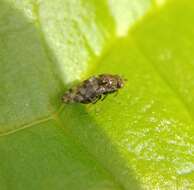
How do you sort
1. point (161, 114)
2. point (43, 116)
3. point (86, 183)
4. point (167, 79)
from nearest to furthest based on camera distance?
point (86, 183)
point (43, 116)
point (161, 114)
point (167, 79)

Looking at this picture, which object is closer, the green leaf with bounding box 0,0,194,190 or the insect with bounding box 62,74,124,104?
the green leaf with bounding box 0,0,194,190

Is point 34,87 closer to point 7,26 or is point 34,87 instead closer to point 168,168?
point 7,26

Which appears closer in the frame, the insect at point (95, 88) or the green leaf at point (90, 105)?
the green leaf at point (90, 105)

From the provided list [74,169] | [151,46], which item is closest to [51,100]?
[74,169]

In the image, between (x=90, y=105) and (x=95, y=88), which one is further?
(x=95, y=88)

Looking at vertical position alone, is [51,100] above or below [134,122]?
above
